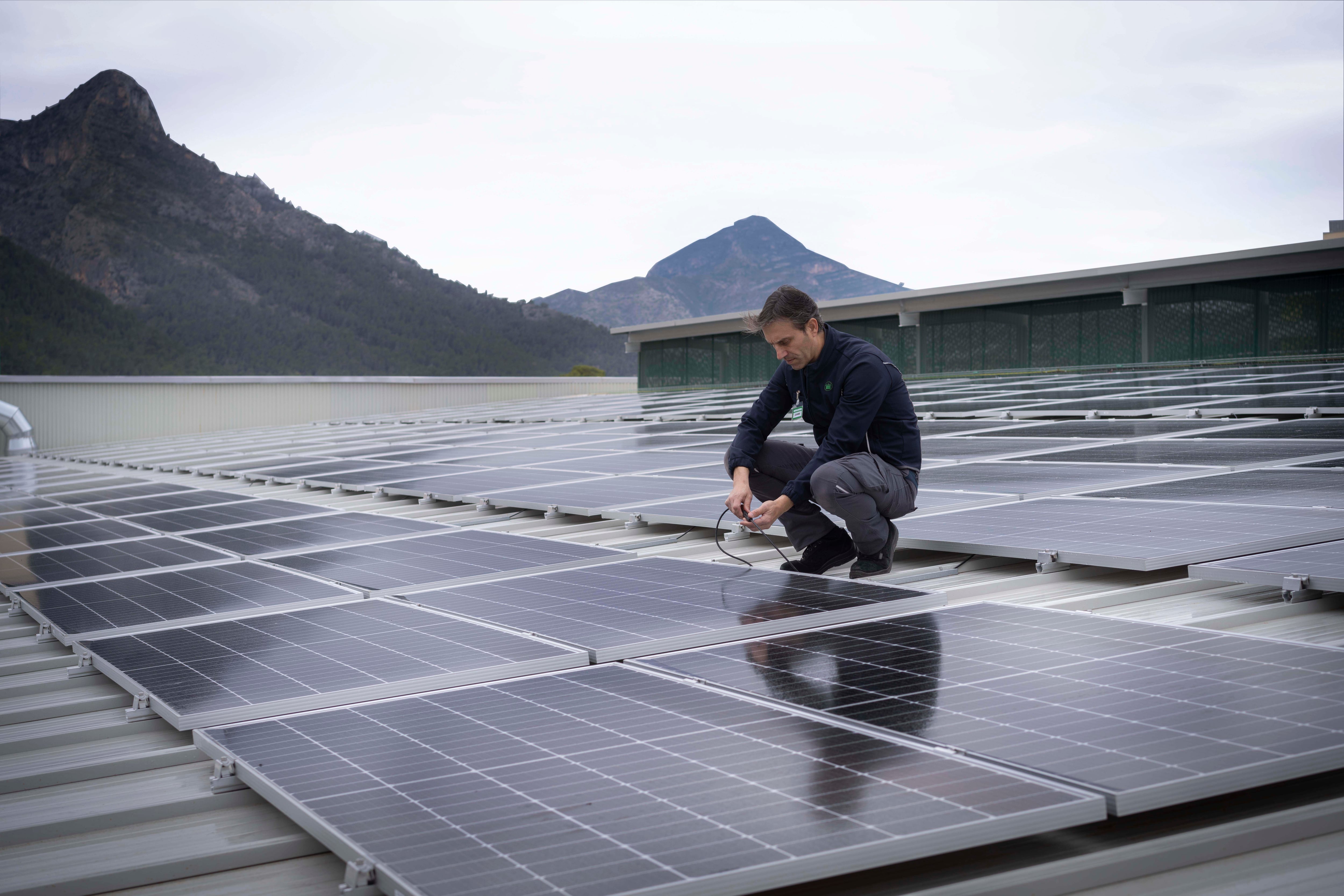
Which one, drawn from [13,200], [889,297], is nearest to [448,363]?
[13,200]

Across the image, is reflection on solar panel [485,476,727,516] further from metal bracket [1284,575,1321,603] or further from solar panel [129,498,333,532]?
metal bracket [1284,575,1321,603]

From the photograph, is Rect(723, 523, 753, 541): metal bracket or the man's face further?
Rect(723, 523, 753, 541): metal bracket

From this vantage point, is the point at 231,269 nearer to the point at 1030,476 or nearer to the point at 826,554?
the point at 1030,476

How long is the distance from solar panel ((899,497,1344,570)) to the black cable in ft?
2.89

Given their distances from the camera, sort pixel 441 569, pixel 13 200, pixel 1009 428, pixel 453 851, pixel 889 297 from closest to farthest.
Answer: pixel 453 851 → pixel 441 569 → pixel 1009 428 → pixel 889 297 → pixel 13 200

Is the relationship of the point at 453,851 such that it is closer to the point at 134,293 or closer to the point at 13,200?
the point at 134,293

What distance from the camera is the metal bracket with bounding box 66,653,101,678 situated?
18.5ft

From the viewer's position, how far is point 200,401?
40.1 metres

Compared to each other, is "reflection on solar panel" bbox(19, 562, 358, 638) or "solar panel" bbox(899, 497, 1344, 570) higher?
"solar panel" bbox(899, 497, 1344, 570)

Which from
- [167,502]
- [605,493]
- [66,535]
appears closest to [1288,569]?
[605,493]

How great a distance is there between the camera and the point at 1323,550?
5.73m

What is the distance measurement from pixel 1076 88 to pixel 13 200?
107260 mm

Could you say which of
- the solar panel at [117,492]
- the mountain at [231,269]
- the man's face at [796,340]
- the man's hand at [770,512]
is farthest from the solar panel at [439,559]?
the mountain at [231,269]

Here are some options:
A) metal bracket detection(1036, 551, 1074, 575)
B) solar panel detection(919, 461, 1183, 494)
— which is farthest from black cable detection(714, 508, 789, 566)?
solar panel detection(919, 461, 1183, 494)
